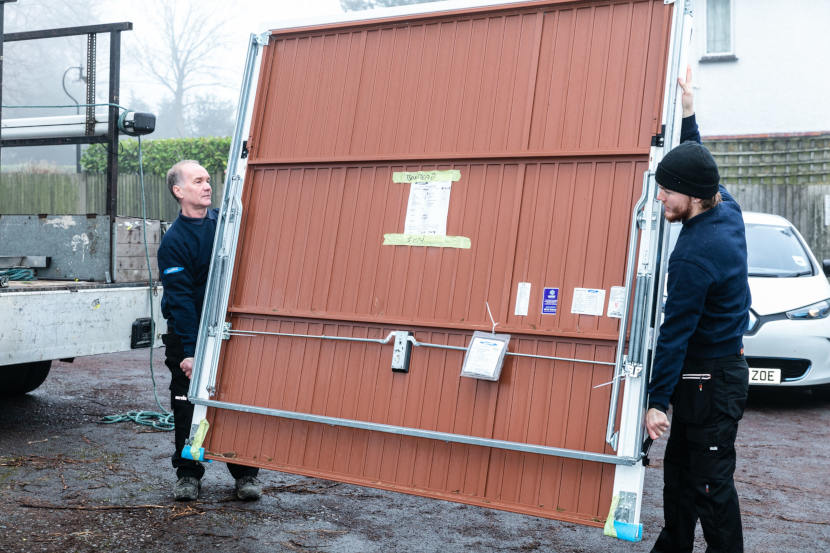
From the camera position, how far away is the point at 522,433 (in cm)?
364

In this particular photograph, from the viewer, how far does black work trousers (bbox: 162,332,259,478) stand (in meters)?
4.92

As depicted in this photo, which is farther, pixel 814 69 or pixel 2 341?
pixel 814 69

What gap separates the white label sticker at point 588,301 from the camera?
356cm

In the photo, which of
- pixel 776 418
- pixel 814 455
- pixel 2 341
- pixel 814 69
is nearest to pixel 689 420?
pixel 814 455

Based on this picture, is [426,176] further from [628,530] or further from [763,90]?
[763,90]

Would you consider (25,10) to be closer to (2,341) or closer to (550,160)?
(2,341)

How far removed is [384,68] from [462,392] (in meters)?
1.63

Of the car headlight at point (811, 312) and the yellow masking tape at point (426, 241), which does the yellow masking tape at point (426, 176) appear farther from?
the car headlight at point (811, 312)

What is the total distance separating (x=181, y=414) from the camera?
505cm

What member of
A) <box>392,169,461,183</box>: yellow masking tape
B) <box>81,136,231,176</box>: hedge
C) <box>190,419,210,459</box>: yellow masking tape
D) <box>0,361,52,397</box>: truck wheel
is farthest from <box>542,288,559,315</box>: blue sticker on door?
<box>81,136,231,176</box>: hedge

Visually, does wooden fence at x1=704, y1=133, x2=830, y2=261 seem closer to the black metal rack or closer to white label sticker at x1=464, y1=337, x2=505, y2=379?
the black metal rack

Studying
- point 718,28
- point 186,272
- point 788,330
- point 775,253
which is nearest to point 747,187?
point 718,28

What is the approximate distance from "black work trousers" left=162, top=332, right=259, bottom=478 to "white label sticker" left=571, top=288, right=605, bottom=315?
232cm

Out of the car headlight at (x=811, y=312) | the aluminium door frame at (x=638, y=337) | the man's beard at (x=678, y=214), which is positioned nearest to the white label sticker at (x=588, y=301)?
the aluminium door frame at (x=638, y=337)
